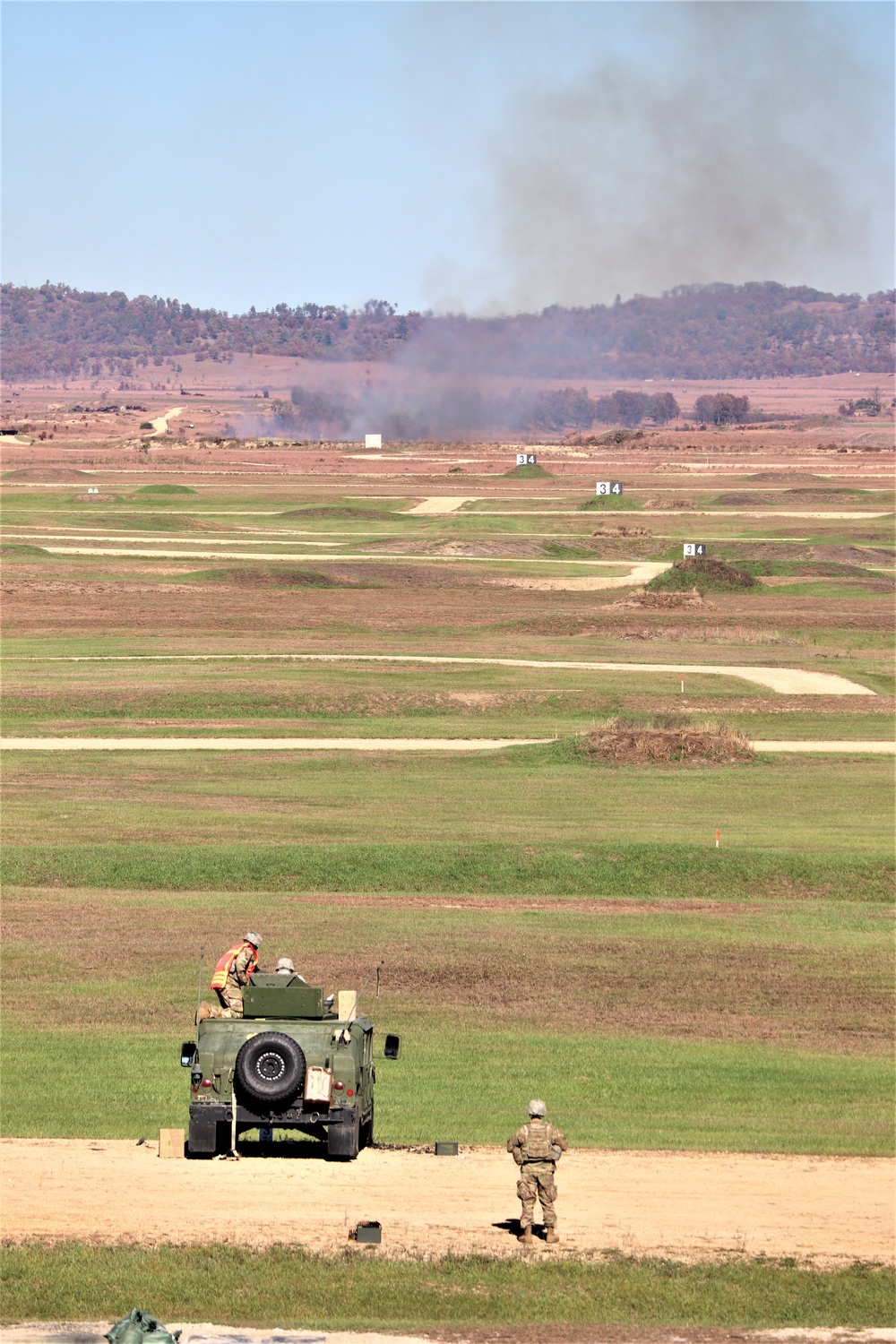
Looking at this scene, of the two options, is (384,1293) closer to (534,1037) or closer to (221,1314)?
(221,1314)

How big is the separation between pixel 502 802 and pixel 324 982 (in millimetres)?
14692

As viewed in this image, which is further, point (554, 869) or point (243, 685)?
point (243, 685)

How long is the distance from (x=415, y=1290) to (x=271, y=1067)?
2.24m

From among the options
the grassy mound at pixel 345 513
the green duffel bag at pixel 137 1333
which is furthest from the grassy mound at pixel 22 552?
the green duffel bag at pixel 137 1333

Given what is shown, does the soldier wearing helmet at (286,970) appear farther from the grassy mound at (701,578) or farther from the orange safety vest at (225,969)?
the grassy mound at (701,578)

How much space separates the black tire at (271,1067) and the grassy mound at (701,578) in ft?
207

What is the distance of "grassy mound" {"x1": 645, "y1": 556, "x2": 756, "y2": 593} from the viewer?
7839cm

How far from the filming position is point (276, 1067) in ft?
51.3

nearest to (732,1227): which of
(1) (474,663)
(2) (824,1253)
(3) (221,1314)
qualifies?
(2) (824,1253)

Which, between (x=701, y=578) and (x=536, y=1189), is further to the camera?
(x=701, y=578)

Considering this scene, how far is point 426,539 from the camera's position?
9988 centimetres

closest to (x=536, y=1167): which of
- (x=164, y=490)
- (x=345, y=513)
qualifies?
(x=345, y=513)

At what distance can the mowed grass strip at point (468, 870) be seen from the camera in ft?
104

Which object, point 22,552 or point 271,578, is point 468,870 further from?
point 22,552
